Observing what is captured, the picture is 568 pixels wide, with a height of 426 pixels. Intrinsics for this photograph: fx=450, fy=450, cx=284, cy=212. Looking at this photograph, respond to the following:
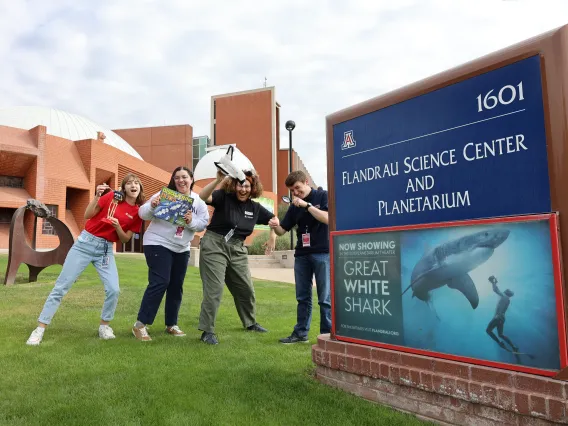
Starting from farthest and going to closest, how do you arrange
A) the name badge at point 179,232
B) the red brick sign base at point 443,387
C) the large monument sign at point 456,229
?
the name badge at point 179,232, the large monument sign at point 456,229, the red brick sign base at point 443,387

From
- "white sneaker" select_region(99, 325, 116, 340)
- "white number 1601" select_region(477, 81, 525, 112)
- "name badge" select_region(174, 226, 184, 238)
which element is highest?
"white number 1601" select_region(477, 81, 525, 112)

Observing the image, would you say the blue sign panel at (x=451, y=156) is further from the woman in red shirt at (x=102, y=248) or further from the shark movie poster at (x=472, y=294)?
the woman in red shirt at (x=102, y=248)

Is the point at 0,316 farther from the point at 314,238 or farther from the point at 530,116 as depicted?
the point at 530,116

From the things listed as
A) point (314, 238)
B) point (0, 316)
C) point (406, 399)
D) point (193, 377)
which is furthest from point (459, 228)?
point (0, 316)


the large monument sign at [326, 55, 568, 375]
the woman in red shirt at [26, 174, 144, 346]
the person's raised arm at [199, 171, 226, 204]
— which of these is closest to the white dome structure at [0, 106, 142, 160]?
the woman in red shirt at [26, 174, 144, 346]

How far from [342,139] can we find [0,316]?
16.7 feet

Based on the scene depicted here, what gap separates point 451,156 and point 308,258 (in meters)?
2.52

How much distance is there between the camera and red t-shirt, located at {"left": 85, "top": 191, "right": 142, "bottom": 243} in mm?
4672

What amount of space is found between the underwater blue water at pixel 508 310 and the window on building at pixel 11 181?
35675mm

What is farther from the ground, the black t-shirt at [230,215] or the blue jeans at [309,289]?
the black t-shirt at [230,215]

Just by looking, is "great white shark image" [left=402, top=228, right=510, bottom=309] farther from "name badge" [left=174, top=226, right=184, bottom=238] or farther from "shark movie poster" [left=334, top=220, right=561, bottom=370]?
"name badge" [left=174, top=226, right=184, bottom=238]

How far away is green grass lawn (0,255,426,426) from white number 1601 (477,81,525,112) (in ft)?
5.82

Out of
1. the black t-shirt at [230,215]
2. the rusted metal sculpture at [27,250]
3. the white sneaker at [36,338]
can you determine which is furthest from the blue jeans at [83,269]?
the rusted metal sculpture at [27,250]

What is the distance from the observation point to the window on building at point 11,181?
31828mm
